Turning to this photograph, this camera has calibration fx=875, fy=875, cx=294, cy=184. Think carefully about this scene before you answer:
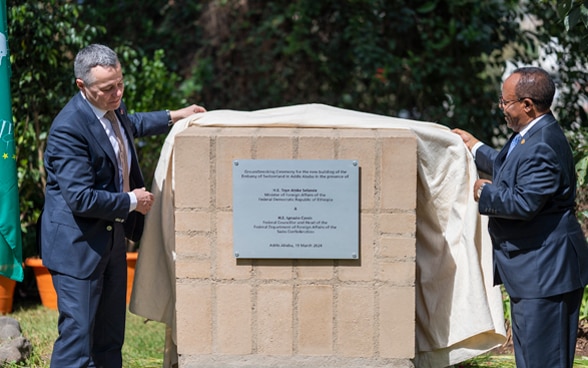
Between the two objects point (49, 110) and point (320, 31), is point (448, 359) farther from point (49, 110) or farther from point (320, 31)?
point (320, 31)

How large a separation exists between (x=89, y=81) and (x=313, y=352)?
5.36 ft

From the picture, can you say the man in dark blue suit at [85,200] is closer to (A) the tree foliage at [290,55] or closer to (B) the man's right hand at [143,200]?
(B) the man's right hand at [143,200]

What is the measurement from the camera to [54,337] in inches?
229

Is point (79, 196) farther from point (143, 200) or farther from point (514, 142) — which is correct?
point (514, 142)

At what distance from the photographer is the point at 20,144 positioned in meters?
6.93

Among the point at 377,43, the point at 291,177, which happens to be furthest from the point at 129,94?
the point at 291,177

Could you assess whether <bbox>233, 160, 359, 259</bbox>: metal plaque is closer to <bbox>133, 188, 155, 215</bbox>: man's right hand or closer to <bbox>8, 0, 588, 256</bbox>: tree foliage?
<bbox>133, 188, 155, 215</bbox>: man's right hand

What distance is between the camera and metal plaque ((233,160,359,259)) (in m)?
3.96

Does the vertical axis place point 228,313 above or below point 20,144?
below

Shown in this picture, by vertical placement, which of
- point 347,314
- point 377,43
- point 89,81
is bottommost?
point 347,314

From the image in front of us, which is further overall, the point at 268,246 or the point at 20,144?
the point at 20,144

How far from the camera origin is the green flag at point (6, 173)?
5348 millimetres

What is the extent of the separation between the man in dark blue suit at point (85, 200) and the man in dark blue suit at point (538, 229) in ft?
5.43

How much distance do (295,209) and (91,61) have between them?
117cm
